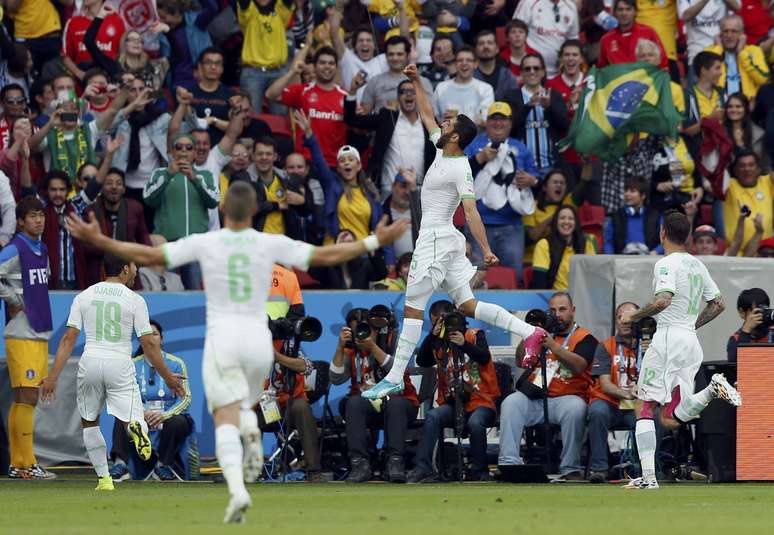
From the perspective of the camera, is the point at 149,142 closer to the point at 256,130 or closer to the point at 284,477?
the point at 256,130

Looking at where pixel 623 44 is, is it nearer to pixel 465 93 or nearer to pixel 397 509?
pixel 465 93

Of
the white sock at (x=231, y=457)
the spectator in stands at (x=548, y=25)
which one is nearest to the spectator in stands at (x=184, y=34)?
the spectator in stands at (x=548, y=25)

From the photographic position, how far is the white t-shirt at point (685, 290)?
13.3 metres

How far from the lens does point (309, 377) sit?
15.6 meters

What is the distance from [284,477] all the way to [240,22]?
24.8ft

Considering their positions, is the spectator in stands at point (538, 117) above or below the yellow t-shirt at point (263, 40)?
below

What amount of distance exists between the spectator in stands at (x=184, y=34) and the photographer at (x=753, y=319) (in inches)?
304

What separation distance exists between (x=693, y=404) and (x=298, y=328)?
3.66 m

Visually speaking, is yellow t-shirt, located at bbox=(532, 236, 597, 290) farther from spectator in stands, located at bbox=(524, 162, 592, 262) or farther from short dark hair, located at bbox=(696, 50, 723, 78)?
short dark hair, located at bbox=(696, 50, 723, 78)

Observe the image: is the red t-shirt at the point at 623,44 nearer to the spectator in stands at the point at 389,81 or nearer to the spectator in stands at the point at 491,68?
the spectator in stands at the point at 491,68

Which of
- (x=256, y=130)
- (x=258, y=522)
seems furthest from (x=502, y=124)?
(x=258, y=522)

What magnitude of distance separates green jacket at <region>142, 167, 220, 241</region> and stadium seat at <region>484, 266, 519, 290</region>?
325cm

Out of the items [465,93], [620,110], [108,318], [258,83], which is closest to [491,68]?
[465,93]

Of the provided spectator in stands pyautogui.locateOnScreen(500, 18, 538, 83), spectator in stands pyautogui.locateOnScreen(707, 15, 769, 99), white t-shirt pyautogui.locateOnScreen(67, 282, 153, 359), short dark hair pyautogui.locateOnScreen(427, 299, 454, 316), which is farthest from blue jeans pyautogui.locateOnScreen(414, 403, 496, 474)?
spectator in stands pyautogui.locateOnScreen(707, 15, 769, 99)
